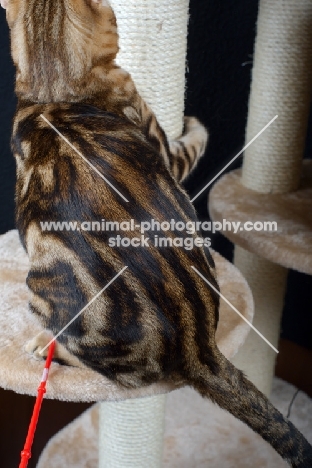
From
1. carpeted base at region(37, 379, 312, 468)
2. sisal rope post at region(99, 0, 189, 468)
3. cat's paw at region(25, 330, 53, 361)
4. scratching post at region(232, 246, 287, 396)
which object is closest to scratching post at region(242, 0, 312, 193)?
scratching post at region(232, 246, 287, 396)

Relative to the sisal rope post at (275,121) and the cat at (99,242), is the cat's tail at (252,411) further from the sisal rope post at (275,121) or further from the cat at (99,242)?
the sisal rope post at (275,121)

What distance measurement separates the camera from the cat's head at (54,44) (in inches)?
31.0

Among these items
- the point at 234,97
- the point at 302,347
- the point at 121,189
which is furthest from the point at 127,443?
the point at 234,97

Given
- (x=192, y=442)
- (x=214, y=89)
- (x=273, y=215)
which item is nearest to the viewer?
(x=273, y=215)

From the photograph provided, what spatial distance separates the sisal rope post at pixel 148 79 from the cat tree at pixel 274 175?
1.01ft

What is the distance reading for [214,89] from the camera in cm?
169

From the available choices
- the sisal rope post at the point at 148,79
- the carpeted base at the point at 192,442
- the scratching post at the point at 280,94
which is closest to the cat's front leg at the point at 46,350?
the sisal rope post at the point at 148,79

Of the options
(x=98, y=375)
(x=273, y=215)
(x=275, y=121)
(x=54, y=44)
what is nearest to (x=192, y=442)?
(x=273, y=215)

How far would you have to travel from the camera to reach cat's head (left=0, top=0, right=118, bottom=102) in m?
0.79

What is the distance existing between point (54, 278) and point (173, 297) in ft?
0.51

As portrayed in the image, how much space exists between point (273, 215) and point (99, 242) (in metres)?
0.67

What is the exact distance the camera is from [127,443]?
111cm

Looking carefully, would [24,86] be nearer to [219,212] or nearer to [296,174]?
[219,212]

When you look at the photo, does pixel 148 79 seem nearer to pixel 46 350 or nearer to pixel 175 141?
pixel 175 141
